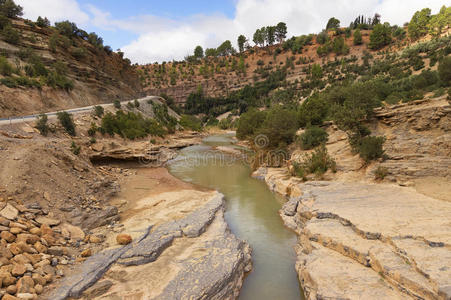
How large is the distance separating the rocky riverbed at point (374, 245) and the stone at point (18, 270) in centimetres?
722

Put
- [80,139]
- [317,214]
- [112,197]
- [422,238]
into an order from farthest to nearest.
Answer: [80,139] < [112,197] < [317,214] < [422,238]

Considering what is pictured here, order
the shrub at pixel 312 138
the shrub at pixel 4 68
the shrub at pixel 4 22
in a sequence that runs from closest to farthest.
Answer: the shrub at pixel 312 138
the shrub at pixel 4 68
the shrub at pixel 4 22

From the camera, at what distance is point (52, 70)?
30.4 m

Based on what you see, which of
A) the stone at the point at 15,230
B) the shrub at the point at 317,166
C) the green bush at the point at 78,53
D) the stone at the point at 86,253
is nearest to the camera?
the stone at the point at 15,230

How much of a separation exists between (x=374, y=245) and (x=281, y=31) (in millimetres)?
113493

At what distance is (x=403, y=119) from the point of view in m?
15.1

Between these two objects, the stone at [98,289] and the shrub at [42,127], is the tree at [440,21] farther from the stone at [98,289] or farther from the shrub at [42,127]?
the stone at [98,289]

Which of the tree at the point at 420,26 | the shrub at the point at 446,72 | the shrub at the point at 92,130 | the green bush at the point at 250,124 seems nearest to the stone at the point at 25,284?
the shrub at the point at 92,130

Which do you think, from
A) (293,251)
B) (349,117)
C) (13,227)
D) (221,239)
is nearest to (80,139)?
(13,227)

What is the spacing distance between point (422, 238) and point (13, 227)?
1168 centimetres

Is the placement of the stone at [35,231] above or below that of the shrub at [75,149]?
below

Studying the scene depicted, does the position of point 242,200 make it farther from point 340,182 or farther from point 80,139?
point 80,139

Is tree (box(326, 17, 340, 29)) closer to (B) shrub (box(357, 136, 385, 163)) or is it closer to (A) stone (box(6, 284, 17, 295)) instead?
(B) shrub (box(357, 136, 385, 163))

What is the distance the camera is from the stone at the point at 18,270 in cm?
540
